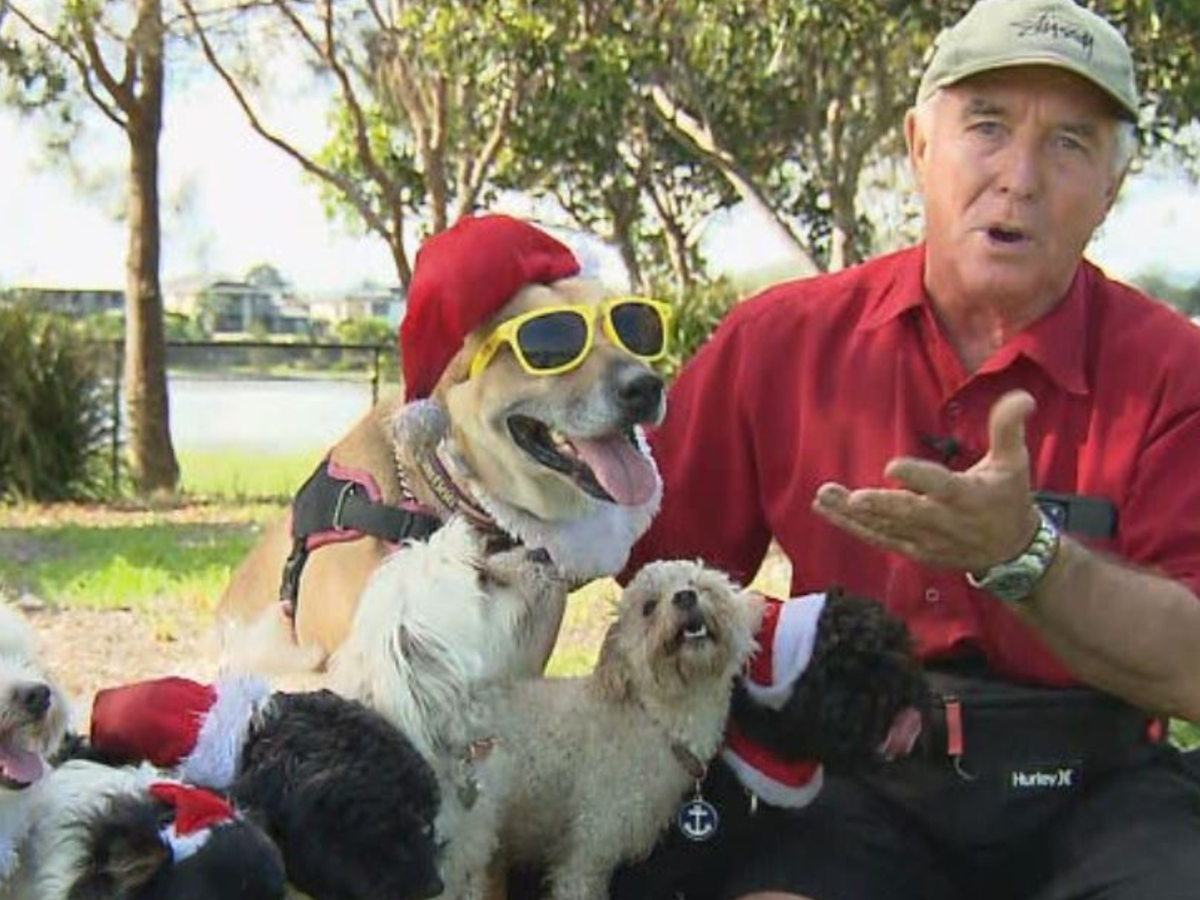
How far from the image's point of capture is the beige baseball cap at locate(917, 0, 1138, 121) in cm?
301

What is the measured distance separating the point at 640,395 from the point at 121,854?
123 cm

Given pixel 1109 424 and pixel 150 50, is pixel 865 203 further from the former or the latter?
pixel 1109 424

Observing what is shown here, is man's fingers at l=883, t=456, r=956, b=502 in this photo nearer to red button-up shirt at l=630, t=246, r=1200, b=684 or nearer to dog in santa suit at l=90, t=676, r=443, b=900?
red button-up shirt at l=630, t=246, r=1200, b=684

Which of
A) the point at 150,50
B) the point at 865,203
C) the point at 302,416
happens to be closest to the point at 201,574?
the point at 150,50

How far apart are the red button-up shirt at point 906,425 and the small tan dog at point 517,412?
0.63 feet

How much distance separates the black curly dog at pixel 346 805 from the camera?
234 centimetres

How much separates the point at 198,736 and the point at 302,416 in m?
21.8

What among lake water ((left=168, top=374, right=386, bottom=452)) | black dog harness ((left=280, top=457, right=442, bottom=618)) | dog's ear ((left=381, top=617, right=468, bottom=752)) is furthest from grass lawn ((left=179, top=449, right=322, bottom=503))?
dog's ear ((left=381, top=617, right=468, bottom=752))

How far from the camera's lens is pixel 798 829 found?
3.04 meters

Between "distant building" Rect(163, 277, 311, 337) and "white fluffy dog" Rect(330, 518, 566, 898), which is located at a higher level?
"white fluffy dog" Rect(330, 518, 566, 898)

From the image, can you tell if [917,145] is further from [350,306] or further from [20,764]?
[350,306]

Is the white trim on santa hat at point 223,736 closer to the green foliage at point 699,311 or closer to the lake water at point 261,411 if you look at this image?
the green foliage at point 699,311

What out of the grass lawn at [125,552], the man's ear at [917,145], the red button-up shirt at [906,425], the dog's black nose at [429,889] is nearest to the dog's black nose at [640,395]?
the red button-up shirt at [906,425]

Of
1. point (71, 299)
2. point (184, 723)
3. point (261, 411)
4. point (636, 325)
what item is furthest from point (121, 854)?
point (261, 411)
